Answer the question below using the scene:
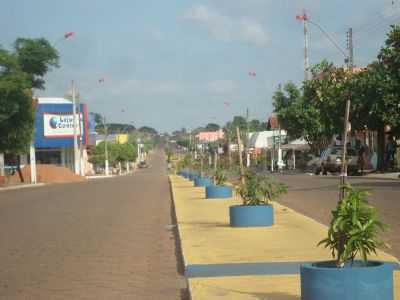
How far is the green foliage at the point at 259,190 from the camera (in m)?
16.2

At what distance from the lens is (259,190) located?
53.1 feet

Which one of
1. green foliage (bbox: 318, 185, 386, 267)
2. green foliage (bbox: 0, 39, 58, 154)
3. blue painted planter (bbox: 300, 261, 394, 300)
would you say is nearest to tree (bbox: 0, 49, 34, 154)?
green foliage (bbox: 0, 39, 58, 154)

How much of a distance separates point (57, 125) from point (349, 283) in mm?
82418

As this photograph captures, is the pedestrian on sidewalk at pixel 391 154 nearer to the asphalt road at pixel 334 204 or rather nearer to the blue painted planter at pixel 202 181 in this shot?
the blue painted planter at pixel 202 181

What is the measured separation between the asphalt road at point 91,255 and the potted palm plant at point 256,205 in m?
1.46

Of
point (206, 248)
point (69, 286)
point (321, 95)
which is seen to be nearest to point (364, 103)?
point (321, 95)

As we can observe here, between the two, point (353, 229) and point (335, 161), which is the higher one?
point (353, 229)

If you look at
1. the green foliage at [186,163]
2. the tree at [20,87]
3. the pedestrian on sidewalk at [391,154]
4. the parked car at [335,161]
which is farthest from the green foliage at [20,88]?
the pedestrian on sidewalk at [391,154]

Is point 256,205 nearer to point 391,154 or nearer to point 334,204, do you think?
point 334,204

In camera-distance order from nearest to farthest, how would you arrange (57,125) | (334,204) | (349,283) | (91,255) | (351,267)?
1. (349,283)
2. (351,267)
3. (91,255)
4. (334,204)
5. (57,125)

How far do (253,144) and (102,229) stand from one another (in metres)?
102

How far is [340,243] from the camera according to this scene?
7211mm

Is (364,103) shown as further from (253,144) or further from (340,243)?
(253,144)

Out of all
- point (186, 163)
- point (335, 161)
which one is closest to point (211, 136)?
point (186, 163)
